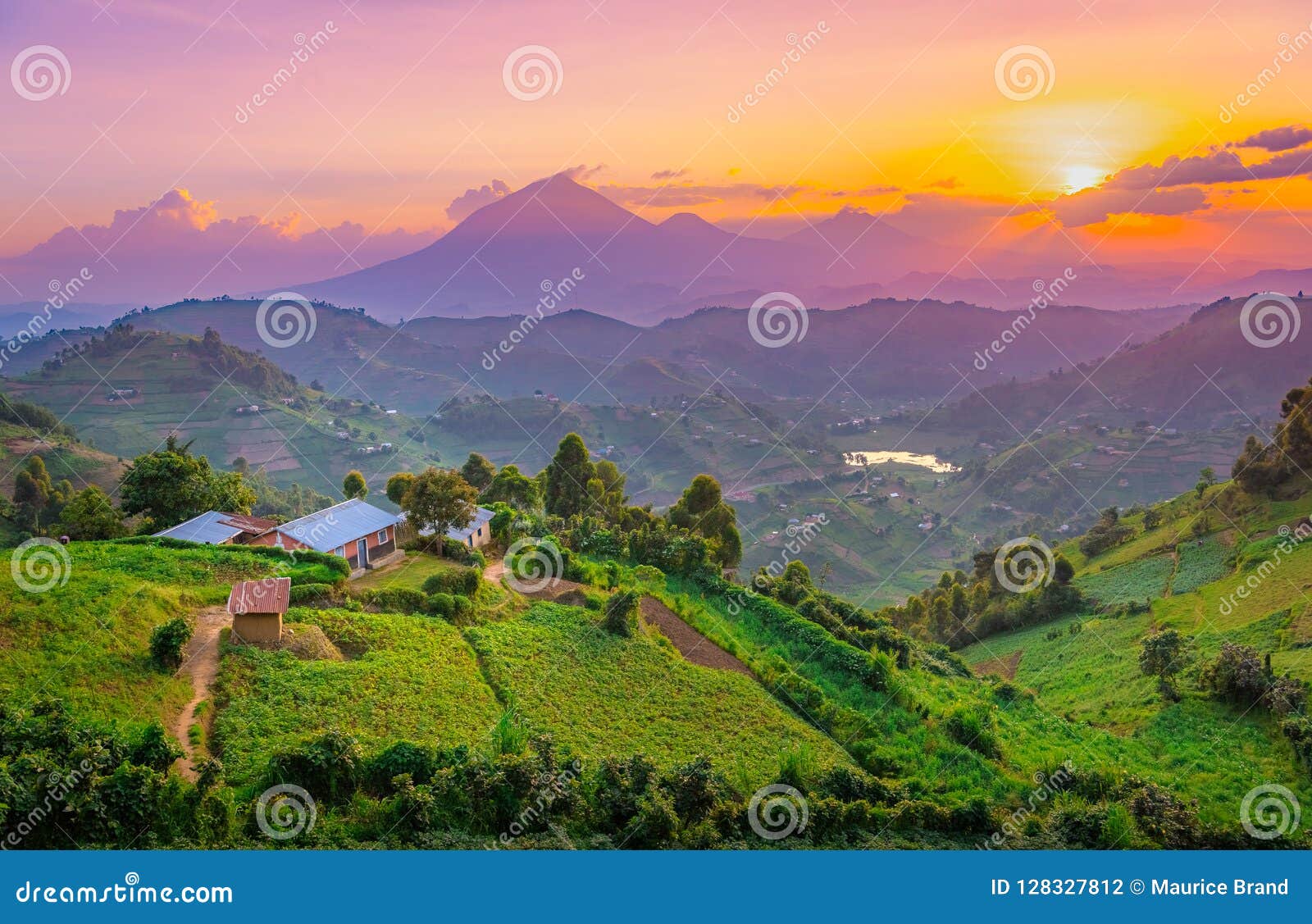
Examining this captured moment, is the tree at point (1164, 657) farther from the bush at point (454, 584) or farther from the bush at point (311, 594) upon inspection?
the bush at point (311, 594)

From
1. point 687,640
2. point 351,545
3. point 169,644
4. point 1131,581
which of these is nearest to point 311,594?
point 169,644

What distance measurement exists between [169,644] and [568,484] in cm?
2564

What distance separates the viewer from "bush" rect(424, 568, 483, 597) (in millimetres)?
22219

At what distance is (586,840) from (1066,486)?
115924mm

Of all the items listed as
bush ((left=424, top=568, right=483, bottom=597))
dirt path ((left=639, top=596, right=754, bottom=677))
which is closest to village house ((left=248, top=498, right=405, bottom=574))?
bush ((left=424, top=568, right=483, bottom=597))

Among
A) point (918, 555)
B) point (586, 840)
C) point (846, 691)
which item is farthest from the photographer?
point (918, 555)

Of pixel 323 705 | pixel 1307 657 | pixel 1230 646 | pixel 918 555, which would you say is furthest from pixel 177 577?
pixel 918 555

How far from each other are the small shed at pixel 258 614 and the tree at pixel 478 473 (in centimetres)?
2231

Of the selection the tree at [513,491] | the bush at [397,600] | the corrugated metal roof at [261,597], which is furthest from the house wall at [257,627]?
the tree at [513,491]

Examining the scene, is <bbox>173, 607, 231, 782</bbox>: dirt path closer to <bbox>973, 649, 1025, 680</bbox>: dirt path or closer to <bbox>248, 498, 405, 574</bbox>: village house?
<bbox>248, 498, 405, 574</bbox>: village house

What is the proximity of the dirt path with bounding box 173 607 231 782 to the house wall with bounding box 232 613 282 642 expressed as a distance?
0.56m

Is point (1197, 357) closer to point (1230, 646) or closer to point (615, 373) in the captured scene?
point (615, 373)

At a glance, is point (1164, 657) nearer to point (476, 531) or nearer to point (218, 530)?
point (476, 531)

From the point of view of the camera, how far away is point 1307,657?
2697cm
